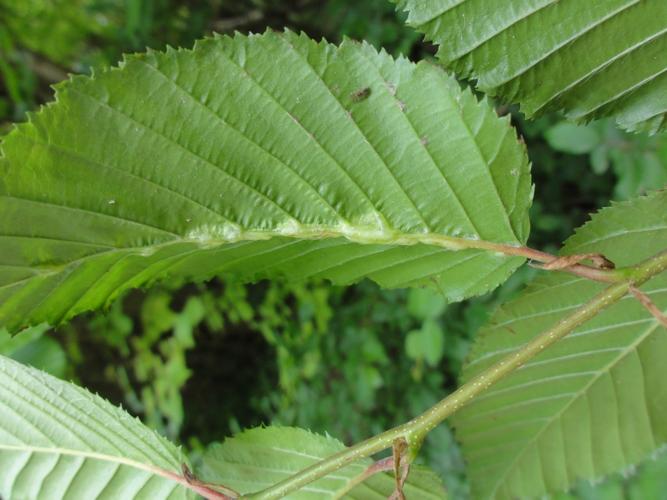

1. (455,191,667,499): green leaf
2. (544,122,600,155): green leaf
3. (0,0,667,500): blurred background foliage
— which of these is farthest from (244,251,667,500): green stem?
(544,122,600,155): green leaf

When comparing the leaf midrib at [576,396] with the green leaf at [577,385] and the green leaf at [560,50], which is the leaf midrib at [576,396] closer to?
the green leaf at [577,385]

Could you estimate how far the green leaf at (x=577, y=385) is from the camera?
787 millimetres

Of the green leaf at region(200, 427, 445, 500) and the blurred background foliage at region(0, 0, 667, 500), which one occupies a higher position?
the blurred background foliage at region(0, 0, 667, 500)

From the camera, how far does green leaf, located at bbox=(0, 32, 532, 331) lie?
67 centimetres

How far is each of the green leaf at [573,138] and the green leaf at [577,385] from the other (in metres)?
Answer: 0.93

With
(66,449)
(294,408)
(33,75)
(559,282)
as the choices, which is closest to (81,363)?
(294,408)

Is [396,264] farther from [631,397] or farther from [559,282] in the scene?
[631,397]

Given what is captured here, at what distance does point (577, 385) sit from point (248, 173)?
486 millimetres

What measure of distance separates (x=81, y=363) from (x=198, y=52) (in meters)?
2.63

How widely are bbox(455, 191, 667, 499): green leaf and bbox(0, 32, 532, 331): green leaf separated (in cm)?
11

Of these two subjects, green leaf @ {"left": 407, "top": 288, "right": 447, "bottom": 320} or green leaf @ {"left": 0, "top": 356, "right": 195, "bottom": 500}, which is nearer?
green leaf @ {"left": 0, "top": 356, "right": 195, "bottom": 500}

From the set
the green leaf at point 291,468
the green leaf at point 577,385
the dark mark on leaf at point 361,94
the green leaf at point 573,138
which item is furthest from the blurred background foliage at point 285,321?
the dark mark on leaf at point 361,94

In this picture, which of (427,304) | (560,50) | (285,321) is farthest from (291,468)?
(285,321)

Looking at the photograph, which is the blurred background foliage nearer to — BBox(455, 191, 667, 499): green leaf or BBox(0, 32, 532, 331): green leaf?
BBox(455, 191, 667, 499): green leaf
